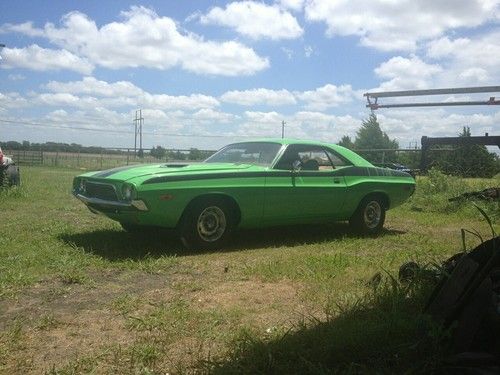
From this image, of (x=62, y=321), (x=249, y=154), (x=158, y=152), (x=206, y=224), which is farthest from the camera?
(x=158, y=152)

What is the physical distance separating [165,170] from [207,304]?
2251mm

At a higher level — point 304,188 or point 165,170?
point 165,170

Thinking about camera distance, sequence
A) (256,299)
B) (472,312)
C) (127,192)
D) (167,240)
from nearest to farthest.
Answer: (472,312) < (256,299) < (127,192) < (167,240)

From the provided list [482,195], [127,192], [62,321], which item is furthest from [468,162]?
[62,321]

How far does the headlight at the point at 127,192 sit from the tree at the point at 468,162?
10167 mm

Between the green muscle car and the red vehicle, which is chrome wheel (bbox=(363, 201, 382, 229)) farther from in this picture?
the red vehicle

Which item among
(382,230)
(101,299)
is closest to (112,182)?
(101,299)

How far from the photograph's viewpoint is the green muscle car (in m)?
5.37

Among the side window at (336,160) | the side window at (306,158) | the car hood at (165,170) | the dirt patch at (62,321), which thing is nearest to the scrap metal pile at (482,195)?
the side window at (336,160)

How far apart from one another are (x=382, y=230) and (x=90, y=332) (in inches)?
216

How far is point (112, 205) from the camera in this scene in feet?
17.7

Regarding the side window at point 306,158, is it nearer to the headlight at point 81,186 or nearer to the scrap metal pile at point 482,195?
the headlight at point 81,186

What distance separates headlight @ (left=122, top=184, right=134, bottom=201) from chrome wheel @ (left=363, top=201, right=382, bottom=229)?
3.56m

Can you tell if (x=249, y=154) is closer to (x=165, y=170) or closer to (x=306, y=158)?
(x=306, y=158)
